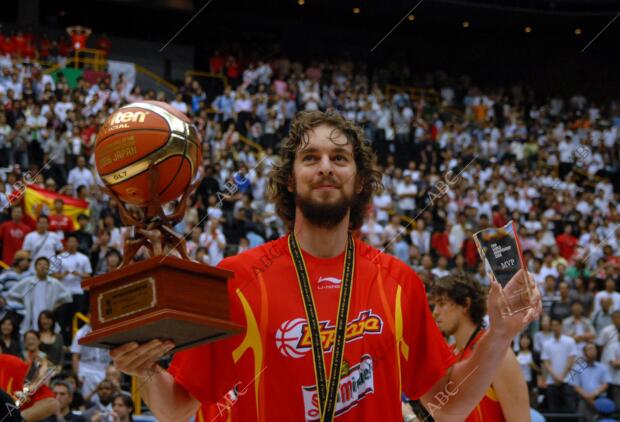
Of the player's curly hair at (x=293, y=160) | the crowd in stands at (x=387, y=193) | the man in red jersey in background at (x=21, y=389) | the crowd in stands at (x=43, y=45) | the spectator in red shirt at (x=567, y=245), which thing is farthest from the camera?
the crowd in stands at (x=43, y=45)

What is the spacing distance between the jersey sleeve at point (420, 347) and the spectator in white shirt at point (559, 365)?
8.25 m

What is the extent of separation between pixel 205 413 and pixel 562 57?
95.3ft

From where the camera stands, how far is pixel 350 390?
11.1ft

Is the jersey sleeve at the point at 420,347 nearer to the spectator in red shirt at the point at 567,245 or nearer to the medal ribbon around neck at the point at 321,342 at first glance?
the medal ribbon around neck at the point at 321,342

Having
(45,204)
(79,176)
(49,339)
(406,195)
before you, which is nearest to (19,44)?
(79,176)

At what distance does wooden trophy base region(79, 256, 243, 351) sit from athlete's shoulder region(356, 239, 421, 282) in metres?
0.72

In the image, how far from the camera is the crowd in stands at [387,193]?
10977mm

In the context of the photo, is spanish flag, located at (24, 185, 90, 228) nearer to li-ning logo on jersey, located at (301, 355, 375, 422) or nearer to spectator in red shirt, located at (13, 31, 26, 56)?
spectator in red shirt, located at (13, 31, 26, 56)

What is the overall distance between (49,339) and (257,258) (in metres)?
6.74

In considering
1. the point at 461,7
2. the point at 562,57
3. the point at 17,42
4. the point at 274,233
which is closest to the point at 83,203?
the point at 274,233

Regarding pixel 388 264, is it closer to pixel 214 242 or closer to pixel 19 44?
pixel 214 242

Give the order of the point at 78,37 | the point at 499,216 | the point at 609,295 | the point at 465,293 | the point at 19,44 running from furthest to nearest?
1. the point at 78,37
2. the point at 19,44
3. the point at 499,216
4. the point at 609,295
5. the point at 465,293

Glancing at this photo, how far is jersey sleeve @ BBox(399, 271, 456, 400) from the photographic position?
3607 mm

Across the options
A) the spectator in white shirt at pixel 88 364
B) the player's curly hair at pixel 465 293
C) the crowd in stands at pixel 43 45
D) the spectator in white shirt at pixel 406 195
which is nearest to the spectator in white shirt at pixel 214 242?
the spectator in white shirt at pixel 88 364
